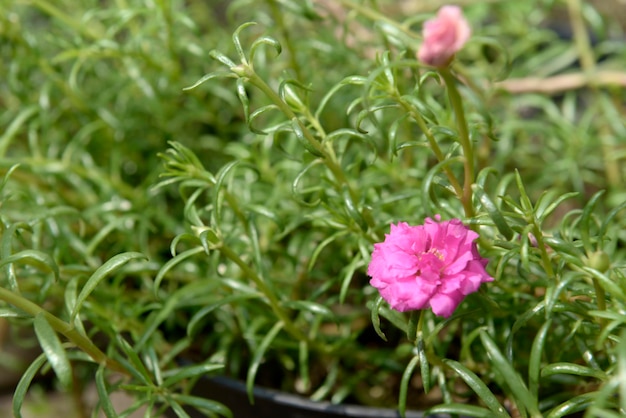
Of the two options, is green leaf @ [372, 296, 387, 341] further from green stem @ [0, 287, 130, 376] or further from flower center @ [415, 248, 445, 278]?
green stem @ [0, 287, 130, 376]

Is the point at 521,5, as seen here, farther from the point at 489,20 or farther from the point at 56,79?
the point at 56,79

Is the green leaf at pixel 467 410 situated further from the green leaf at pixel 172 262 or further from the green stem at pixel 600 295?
the green leaf at pixel 172 262

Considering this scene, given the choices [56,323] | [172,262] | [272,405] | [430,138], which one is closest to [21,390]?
[56,323]

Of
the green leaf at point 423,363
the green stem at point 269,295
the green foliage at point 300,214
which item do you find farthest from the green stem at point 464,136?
the green stem at point 269,295

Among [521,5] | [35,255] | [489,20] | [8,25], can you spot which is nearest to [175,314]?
[35,255]

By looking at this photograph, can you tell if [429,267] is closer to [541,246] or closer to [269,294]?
[541,246]
